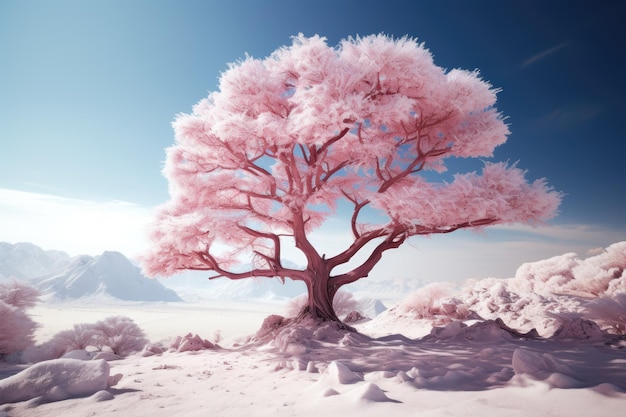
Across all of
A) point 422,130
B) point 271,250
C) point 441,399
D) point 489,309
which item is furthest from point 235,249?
point 489,309

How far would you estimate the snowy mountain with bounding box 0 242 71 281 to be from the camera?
50.8 meters

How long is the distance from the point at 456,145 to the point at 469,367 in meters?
4.04

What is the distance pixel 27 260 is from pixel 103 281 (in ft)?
76.9

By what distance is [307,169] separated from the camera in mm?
6281

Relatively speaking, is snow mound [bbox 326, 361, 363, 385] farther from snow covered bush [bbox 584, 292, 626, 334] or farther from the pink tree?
snow covered bush [bbox 584, 292, 626, 334]

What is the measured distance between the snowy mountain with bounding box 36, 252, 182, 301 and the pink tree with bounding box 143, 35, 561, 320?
4572 cm

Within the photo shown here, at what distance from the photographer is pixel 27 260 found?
54375 millimetres

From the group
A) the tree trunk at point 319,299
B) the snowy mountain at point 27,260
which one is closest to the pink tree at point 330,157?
the tree trunk at point 319,299

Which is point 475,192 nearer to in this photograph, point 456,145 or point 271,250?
point 456,145

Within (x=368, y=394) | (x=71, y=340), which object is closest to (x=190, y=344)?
(x=71, y=340)

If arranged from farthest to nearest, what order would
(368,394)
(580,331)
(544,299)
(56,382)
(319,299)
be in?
(544,299), (319,299), (580,331), (56,382), (368,394)

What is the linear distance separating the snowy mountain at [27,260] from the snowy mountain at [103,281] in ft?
18.9

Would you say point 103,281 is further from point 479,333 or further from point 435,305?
point 479,333

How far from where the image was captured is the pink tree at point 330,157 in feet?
16.1
